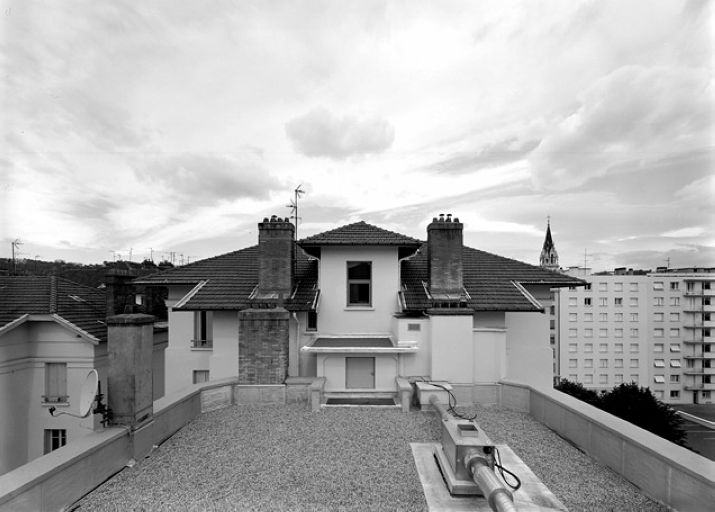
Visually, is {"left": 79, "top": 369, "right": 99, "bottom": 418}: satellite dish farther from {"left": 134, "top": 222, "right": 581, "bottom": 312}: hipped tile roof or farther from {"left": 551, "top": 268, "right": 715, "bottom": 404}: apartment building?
{"left": 551, "top": 268, "right": 715, "bottom": 404}: apartment building

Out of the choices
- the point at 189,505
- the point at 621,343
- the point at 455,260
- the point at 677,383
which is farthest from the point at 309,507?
the point at 677,383

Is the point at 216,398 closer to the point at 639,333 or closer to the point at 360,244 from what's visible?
the point at 360,244

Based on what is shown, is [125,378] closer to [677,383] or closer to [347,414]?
[347,414]

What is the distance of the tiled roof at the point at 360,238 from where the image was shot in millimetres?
12211

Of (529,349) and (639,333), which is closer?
(529,349)

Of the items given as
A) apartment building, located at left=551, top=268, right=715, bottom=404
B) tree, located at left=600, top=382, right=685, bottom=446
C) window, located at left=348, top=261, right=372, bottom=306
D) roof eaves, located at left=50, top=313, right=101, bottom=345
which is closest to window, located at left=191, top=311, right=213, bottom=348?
roof eaves, located at left=50, top=313, right=101, bottom=345

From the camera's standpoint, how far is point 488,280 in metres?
13.6

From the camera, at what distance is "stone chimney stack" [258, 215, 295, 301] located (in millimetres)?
12109

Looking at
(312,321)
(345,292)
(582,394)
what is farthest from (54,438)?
(582,394)

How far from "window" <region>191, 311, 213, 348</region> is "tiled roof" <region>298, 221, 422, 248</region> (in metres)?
5.53

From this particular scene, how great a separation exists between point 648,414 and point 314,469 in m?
22.2

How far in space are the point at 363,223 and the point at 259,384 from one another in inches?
273

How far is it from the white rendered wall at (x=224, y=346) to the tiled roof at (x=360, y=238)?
3883mm

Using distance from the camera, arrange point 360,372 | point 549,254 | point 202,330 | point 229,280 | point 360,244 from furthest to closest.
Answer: point 549,254 → point 202,330 → point 229,280 → point 360,244 → point 360,372
